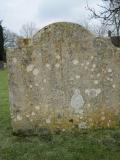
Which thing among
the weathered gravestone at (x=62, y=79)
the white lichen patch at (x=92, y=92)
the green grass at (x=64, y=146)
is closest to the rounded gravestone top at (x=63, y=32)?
the weathered gravestone at (x=62, y=79)

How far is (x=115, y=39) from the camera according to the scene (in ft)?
121

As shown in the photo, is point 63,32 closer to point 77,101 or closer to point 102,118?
point 77,101

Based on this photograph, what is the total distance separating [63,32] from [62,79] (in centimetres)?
90

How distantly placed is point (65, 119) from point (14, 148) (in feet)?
4.51

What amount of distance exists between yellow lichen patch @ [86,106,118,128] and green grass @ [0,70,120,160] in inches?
7.6

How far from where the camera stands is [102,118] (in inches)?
341

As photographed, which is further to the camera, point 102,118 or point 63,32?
point 102,118

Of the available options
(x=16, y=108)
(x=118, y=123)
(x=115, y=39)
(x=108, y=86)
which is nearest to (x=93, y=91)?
(x=108, y=86)

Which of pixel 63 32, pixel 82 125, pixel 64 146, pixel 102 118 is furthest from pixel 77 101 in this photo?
pixel 63 32

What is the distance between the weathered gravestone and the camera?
8.37 metres

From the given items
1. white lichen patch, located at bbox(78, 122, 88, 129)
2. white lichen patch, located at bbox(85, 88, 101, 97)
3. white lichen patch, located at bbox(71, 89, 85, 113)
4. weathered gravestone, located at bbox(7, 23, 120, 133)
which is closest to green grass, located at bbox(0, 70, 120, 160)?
white lichen patch, located at bbox(78, 122, 88, 129)

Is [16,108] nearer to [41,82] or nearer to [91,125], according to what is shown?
[41,82]

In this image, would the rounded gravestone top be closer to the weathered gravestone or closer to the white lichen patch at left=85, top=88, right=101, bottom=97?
the weathered gravestone

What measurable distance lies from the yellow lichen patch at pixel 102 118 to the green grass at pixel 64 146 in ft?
0.64
